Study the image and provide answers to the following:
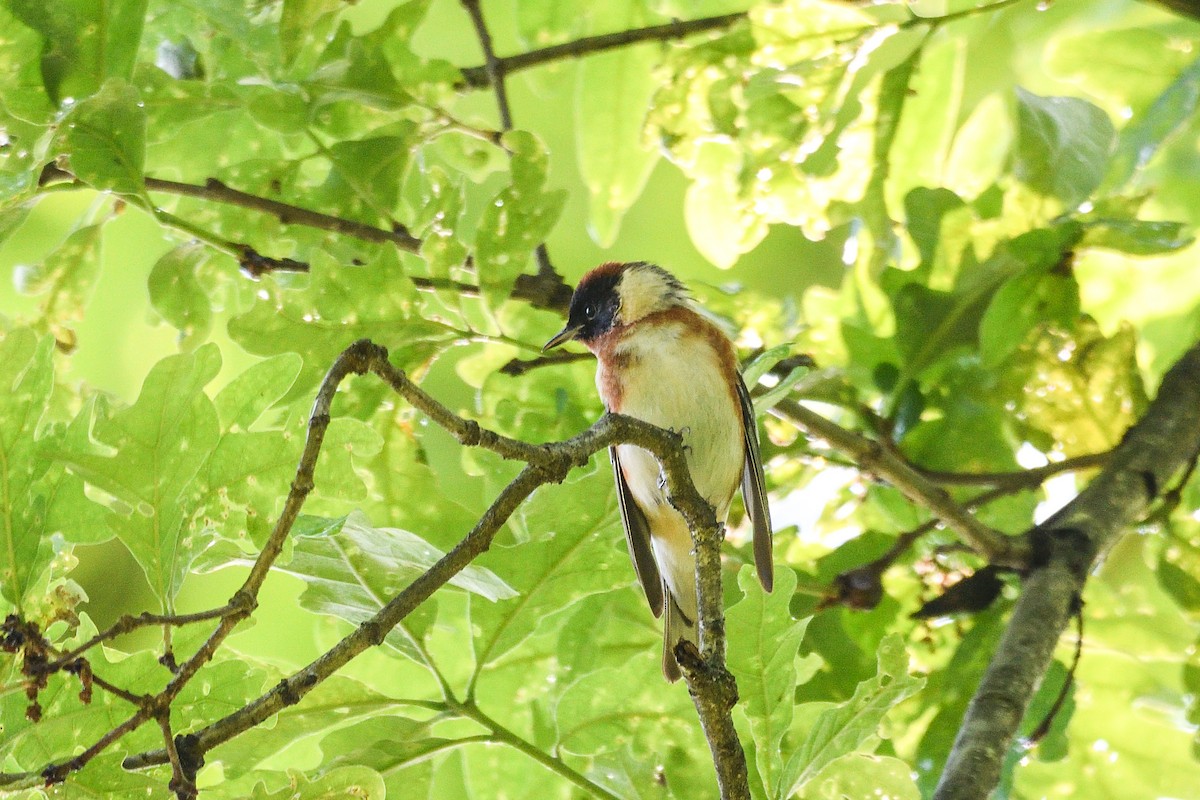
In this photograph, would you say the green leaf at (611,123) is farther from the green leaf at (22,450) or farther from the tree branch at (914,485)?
the green leaf at (22,450)

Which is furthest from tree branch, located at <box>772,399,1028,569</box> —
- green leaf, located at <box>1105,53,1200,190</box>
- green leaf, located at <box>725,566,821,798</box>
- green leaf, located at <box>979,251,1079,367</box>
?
green leaf, located at <box>1105,53,1200,190</box>

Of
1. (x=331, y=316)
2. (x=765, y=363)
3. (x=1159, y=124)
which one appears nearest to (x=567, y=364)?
(x=331, y=316)

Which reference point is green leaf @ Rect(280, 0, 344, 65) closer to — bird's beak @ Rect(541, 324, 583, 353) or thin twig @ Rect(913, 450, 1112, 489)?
bird's beak @ Rect(541, 324, 583, 353)

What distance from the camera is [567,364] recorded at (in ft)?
8.10

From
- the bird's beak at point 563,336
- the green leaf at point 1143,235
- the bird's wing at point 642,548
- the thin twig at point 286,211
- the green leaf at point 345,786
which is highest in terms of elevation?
the green leaf at point 1143,235

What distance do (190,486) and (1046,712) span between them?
1.64 m

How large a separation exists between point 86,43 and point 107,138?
0.64 feet

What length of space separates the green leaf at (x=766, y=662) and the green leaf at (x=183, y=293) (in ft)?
4.18

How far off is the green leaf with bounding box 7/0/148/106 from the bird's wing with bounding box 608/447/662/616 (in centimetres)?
105

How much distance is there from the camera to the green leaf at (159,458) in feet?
5.18

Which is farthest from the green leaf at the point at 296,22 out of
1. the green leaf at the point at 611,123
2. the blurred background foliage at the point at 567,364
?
the green leaf at the point at 611,123

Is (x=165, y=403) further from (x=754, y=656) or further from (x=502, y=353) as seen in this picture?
(x=502, y=353)

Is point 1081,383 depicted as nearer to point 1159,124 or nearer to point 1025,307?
point 1025,307

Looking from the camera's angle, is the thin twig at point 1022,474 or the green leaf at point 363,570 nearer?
the green leaf at point 363,570
